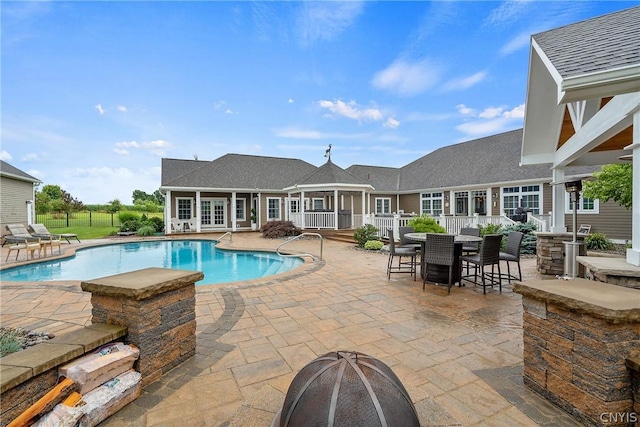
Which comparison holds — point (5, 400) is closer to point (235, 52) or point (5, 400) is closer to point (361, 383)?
point (361, 383)

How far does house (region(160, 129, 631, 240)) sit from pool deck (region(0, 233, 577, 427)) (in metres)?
9.15

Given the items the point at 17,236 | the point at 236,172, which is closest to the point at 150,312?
the point at 17,236

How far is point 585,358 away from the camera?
1.86 m

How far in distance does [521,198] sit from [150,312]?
1677cm

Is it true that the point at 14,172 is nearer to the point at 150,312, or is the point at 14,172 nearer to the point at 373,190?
the point at 150,312

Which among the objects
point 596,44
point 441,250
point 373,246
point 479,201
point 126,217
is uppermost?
point 596,44

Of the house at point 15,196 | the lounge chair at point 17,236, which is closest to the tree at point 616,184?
the lounge chair at point 17,236

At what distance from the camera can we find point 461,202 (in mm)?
18359

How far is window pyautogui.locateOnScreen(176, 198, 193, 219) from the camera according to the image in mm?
18000

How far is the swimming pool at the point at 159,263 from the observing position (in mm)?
8016

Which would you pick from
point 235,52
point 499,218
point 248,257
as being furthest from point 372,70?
point 248,257

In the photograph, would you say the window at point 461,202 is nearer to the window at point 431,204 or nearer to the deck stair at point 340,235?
the window at point 431,204

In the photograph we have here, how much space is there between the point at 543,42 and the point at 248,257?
9986 mm

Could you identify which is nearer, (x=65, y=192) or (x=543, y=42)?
(x=543, y=42)
